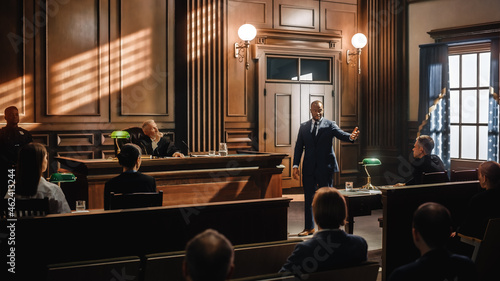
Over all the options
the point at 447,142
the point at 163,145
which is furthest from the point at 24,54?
the point at 447,142

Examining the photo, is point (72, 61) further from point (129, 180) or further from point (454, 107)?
point (454, 107)

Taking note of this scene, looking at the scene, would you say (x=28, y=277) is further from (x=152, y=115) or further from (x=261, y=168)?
(x=152, y=115)

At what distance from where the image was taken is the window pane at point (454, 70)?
8.20 metres

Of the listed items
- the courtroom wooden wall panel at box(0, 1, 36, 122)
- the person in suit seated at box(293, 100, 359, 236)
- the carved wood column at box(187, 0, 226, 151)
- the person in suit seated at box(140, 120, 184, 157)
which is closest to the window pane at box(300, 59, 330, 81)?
the carved wood column at box(187, 0, 226, 151)

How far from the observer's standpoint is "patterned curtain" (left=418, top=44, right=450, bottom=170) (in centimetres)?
813

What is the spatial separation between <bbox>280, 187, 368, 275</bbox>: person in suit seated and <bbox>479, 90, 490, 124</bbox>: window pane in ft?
20.5

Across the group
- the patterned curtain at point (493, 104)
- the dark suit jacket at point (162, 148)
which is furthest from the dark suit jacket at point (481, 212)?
the patterned curtain at point (493, 104)

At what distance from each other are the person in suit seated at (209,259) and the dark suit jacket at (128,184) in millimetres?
2052

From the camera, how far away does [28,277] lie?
2.65 m

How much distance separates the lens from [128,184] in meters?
3.62

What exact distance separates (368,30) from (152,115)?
14.3ft

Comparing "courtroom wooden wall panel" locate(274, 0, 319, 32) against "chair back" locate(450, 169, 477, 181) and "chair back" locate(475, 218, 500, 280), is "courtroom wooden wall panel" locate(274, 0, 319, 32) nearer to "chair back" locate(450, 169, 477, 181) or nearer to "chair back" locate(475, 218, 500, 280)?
"chair back" locate(450, 169, 477, 181)

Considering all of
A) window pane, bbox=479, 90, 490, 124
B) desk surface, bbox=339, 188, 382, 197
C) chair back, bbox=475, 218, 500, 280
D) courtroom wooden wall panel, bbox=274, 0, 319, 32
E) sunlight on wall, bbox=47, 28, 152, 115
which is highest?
courtroom wooden wall panel, bbox=274, 0, 319, 32

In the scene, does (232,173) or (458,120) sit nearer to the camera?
(232,173)
